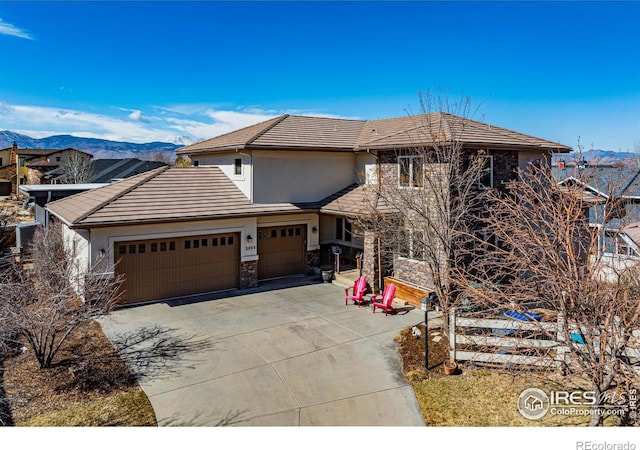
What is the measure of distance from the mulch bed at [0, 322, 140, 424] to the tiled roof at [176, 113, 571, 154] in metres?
8.93

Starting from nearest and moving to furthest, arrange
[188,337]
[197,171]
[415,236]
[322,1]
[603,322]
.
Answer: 1. [603,322]
2. [188,337]
3. [415,236]
4. [322,1]
5. [197,171]

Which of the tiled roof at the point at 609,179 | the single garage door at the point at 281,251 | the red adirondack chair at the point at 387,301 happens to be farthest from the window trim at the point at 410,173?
the tiled roof at the point at 609,179

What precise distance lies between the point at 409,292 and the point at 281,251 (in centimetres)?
563

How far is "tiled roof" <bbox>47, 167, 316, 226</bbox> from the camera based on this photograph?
13.5 meters

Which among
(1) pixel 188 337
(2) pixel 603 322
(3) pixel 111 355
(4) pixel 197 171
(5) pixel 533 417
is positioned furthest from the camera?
(4) pixel 197 171

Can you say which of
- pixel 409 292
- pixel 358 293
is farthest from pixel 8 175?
pixel 409 292

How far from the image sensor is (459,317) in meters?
9.48

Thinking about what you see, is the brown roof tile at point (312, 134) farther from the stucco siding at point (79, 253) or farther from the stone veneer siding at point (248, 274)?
the stucco siding at point (79, 253)

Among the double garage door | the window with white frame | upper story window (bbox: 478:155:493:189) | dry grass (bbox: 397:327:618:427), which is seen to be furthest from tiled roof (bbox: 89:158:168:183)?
dry grass (bbox: 397:327:618:427)
